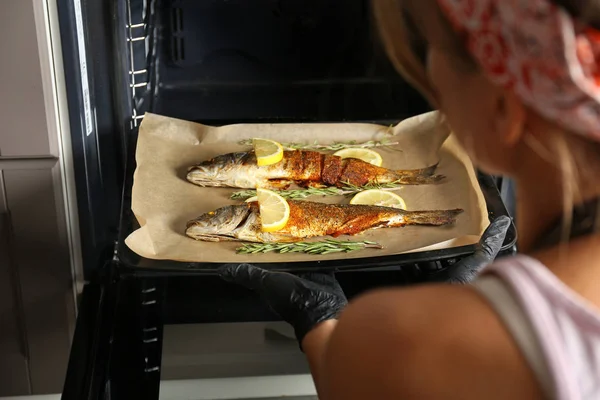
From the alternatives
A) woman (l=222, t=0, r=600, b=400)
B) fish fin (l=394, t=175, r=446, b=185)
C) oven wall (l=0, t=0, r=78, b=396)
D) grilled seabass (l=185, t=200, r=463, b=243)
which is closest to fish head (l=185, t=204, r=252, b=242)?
grilled seabass (l=185, t=200, r=463, b=243)

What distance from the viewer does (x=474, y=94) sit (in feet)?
2.26

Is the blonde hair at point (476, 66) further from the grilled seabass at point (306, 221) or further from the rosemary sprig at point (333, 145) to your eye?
the rosemary sprig at point (333, 145)

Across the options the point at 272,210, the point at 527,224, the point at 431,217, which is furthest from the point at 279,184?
the point at 527,224

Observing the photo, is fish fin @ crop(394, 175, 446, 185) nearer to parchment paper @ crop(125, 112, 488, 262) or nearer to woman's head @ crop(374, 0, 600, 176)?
parchment paper @ crop(125, 112, 488, 262)

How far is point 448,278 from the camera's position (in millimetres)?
1529

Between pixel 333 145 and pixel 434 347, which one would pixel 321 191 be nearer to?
pixel 333 145

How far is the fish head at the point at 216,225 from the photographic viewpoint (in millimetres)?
1693

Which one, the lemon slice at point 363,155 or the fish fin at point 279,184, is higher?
the lemon slice at point 363,155

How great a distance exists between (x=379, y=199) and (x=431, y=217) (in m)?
0.15

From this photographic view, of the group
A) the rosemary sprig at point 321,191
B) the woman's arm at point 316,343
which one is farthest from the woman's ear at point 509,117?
the rosemary sprig at point 321,191

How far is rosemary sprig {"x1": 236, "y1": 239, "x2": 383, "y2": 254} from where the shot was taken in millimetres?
1657

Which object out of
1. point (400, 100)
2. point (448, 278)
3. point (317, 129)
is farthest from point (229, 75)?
point (448, 278)

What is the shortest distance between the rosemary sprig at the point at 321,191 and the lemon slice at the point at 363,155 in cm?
8

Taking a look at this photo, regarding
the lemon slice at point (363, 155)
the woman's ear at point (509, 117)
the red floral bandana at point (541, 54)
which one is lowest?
the lemon slice at point (363, 155)
